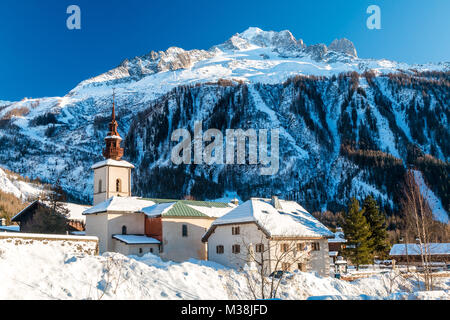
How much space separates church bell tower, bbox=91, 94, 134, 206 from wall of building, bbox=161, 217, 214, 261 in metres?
13.4

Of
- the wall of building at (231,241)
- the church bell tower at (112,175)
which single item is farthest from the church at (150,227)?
the church bell tower at (112,175)

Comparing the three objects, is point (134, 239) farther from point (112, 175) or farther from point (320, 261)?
point (320, 261)

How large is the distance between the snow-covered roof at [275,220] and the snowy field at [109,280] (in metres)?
10.5

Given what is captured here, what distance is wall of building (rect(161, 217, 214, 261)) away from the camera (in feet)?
146

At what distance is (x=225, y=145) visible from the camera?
170625mm

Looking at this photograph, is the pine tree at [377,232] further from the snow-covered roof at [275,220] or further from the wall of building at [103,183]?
the wall of building at [103,183]

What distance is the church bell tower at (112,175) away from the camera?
184 feet

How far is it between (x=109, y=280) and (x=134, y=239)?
24632 millimetres

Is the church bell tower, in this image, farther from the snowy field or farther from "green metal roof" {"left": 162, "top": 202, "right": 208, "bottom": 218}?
the snowy field

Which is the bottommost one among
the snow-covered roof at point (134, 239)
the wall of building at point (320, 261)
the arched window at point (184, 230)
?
the wall of building at point (320, 261)

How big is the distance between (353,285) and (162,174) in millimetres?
147573

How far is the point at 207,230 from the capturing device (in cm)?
4578

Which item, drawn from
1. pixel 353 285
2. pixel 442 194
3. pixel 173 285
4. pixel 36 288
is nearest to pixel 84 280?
pixel 36 288
